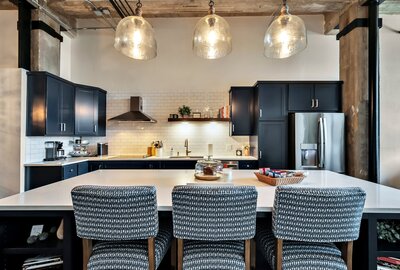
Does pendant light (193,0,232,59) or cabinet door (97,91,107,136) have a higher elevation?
pendant light (193,0,232,59)

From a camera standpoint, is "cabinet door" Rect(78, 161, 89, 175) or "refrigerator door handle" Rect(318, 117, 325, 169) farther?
"cabinet door" Rect(78, 161, 89, 175)

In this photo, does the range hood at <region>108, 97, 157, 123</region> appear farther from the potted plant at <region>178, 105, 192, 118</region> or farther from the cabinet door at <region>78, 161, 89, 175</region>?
the cabinet door at <region>78, 161, 89, 175</region>

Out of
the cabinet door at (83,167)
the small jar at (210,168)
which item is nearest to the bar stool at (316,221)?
the small jar at (210,168)

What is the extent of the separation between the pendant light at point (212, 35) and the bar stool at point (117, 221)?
4.81ft

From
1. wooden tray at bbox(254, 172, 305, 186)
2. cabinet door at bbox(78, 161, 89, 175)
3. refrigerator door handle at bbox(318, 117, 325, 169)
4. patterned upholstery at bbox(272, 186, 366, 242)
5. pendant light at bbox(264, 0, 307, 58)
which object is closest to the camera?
patterned upholstery at bbox(272, 186, 366, 242)

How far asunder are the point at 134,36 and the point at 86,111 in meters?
3.13

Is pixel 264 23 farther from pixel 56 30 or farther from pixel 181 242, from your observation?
pixel 181 242

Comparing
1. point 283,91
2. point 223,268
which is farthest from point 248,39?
point 223,268

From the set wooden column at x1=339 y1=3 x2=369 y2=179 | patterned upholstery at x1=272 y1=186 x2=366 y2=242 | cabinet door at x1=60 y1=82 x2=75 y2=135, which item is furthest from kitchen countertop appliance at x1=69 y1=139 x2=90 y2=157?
wooden column at x1=339 y1=3 x2=369 y2=179

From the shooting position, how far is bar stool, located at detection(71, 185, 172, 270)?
1.38m

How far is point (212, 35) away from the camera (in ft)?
7.30

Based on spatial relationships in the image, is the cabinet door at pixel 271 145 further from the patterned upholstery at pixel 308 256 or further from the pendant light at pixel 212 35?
the patterned upholstery at pixel 308 256

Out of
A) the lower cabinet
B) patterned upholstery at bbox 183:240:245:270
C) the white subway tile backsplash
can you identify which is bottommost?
patterned upholstery at bbox 183:240:245:270

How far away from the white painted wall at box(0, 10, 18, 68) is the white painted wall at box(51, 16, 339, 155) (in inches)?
34.8
